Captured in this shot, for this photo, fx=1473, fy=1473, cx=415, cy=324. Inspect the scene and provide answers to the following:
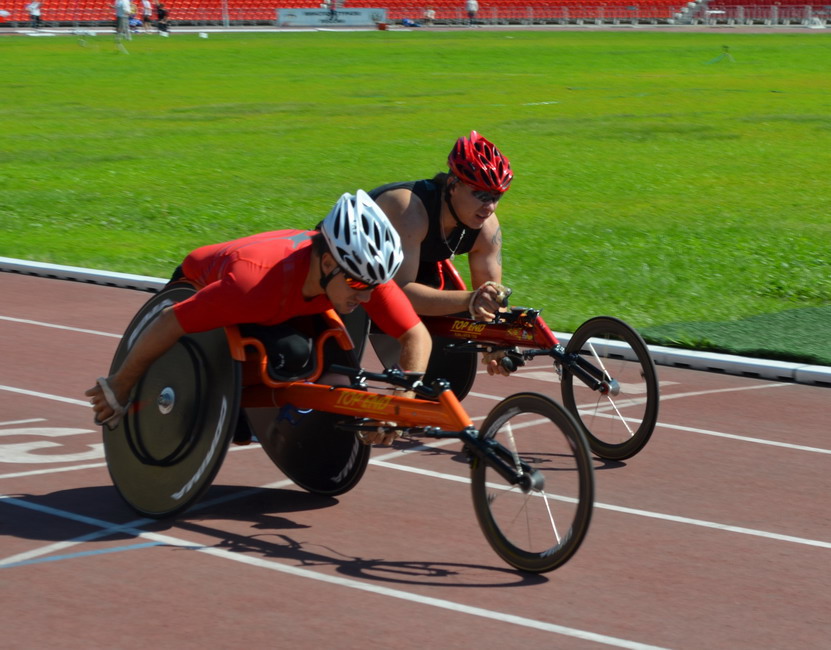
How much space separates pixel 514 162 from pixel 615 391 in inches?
686

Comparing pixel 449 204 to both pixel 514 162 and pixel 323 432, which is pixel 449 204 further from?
pixel 514 162

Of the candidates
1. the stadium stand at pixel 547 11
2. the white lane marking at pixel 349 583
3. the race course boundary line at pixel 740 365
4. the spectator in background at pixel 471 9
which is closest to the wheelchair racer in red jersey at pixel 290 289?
the white lane marking at pixel 349 583

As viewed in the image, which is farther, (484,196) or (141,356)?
(484,196)

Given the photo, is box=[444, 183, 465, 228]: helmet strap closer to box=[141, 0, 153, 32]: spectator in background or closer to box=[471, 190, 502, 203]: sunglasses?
box=[471, 190, 502, 203]: sunglasses

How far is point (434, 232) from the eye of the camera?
8.40m

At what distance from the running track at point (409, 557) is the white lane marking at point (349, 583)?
12 mm

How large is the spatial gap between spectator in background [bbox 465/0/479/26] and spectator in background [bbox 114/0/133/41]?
30924 millimetres

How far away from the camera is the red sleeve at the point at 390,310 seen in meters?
6.77

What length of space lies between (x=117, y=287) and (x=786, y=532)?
8580 millimetres

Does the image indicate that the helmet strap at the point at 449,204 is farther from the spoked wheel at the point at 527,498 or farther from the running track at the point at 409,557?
the spoked wheel at the point at 527,498

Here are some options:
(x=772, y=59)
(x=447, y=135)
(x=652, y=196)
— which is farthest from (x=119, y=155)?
(x=772, y=59)

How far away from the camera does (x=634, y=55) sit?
195 feet

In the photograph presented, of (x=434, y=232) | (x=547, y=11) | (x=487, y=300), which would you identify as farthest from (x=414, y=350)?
(x=547, y=11)

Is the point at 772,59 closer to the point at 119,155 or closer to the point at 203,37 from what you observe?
the point at 203,37
